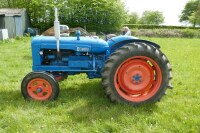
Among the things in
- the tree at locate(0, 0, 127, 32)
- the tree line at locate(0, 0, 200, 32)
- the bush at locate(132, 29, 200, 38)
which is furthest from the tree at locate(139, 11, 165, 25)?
the tree at locate(0, 0, 127, 32)

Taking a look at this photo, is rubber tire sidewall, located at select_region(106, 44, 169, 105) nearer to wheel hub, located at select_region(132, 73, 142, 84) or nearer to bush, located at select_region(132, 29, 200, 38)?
wheel hub, located at select_region(132, 73, 142, 84)

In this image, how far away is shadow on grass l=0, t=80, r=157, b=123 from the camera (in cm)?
438

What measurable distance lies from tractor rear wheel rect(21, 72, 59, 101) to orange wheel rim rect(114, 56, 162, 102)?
3.72 feet

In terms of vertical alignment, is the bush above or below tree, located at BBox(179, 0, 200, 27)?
below

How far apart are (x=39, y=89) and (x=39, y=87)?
36 mm

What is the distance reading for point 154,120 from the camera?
13.7 ft

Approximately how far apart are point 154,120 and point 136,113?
34cm

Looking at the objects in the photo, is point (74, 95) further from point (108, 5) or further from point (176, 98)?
point (108, 5)

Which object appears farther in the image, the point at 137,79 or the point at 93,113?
the point at 137,79

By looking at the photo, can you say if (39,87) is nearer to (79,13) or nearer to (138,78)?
(138,78)

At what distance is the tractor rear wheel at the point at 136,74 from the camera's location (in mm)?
4645

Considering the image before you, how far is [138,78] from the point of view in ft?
16.0

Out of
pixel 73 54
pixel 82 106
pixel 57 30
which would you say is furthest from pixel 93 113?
pixel 57 30

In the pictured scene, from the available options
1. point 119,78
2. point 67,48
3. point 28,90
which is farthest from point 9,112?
point 119,78
